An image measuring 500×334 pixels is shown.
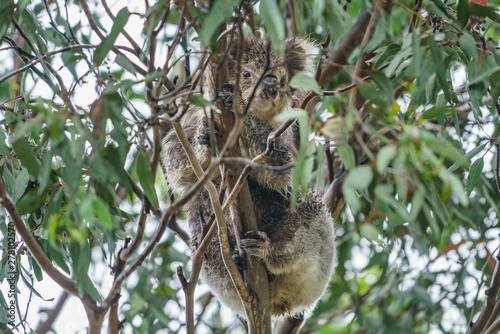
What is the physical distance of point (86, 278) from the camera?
6.11 ft

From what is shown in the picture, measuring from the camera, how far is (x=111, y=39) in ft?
5.89

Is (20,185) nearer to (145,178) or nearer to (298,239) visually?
(145,178)

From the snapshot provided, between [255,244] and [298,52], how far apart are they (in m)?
1.28

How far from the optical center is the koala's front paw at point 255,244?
8.18 ft

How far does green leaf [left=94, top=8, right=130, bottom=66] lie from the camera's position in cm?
178

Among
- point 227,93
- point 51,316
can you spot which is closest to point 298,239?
point 227,93

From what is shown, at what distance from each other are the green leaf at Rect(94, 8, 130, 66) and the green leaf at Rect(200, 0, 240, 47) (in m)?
0.47

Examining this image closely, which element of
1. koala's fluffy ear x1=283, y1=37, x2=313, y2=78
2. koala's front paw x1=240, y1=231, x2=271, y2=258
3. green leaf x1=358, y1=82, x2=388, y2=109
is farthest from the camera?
koala's fluffy ear x1=283, y1=37, x2=313, y2=78

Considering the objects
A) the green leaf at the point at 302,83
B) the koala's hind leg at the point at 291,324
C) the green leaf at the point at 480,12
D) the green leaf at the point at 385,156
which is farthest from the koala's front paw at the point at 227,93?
the koala's hind leg at the point at 291,324

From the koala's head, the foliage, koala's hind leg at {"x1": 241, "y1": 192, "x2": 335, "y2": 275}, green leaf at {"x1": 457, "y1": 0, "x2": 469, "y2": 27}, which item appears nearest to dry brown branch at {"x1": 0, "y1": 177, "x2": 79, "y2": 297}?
Result: the foliage

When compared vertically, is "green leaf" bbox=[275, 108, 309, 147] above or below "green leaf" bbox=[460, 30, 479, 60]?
above

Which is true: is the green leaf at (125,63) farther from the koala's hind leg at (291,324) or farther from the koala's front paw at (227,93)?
the koala's hind leg at (291,324)

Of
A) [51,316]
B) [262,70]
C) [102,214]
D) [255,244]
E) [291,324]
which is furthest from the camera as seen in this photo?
[51,316]

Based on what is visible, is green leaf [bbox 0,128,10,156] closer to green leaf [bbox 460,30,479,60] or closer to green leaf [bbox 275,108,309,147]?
green leaf [bbox 275,108,309,147]
